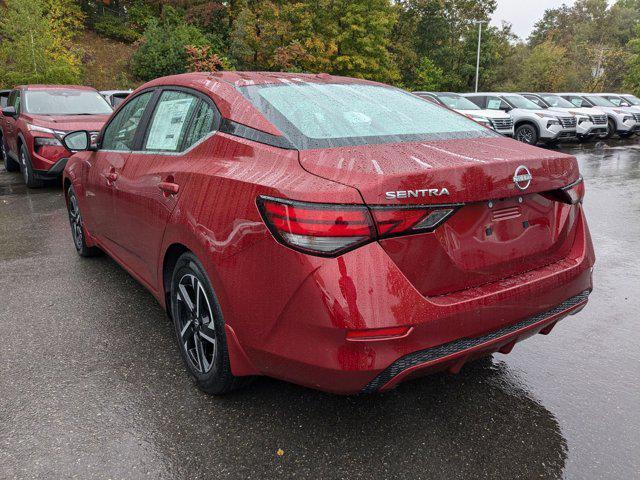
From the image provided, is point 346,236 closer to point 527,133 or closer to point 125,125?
point 125,125

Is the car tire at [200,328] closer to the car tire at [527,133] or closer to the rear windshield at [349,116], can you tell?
the rear windshield at [349,116]

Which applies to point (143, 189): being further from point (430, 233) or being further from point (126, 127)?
point (430, 233)

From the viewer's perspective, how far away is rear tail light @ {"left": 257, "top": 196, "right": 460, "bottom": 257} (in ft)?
6.27

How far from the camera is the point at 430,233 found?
2020 millimetres

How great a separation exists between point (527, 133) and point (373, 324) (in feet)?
53.4

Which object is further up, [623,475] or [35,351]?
[623,475]

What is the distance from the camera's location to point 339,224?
1911 mm

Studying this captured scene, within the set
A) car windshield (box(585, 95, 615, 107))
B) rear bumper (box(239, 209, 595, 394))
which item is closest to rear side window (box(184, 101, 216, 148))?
rear bumper (box(239, 209, 595, 394))

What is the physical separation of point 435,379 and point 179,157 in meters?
1.84

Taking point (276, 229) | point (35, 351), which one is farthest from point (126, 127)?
point (276, 229)

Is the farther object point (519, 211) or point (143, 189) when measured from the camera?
point (143, 189)

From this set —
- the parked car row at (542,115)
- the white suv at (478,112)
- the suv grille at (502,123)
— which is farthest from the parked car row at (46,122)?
the suv grille at (502,123)

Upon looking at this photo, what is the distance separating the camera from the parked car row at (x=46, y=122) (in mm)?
8555

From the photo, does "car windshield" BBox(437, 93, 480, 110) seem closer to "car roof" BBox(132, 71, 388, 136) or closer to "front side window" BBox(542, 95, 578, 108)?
"front side window" BBox(542, 95, 578, 108)
